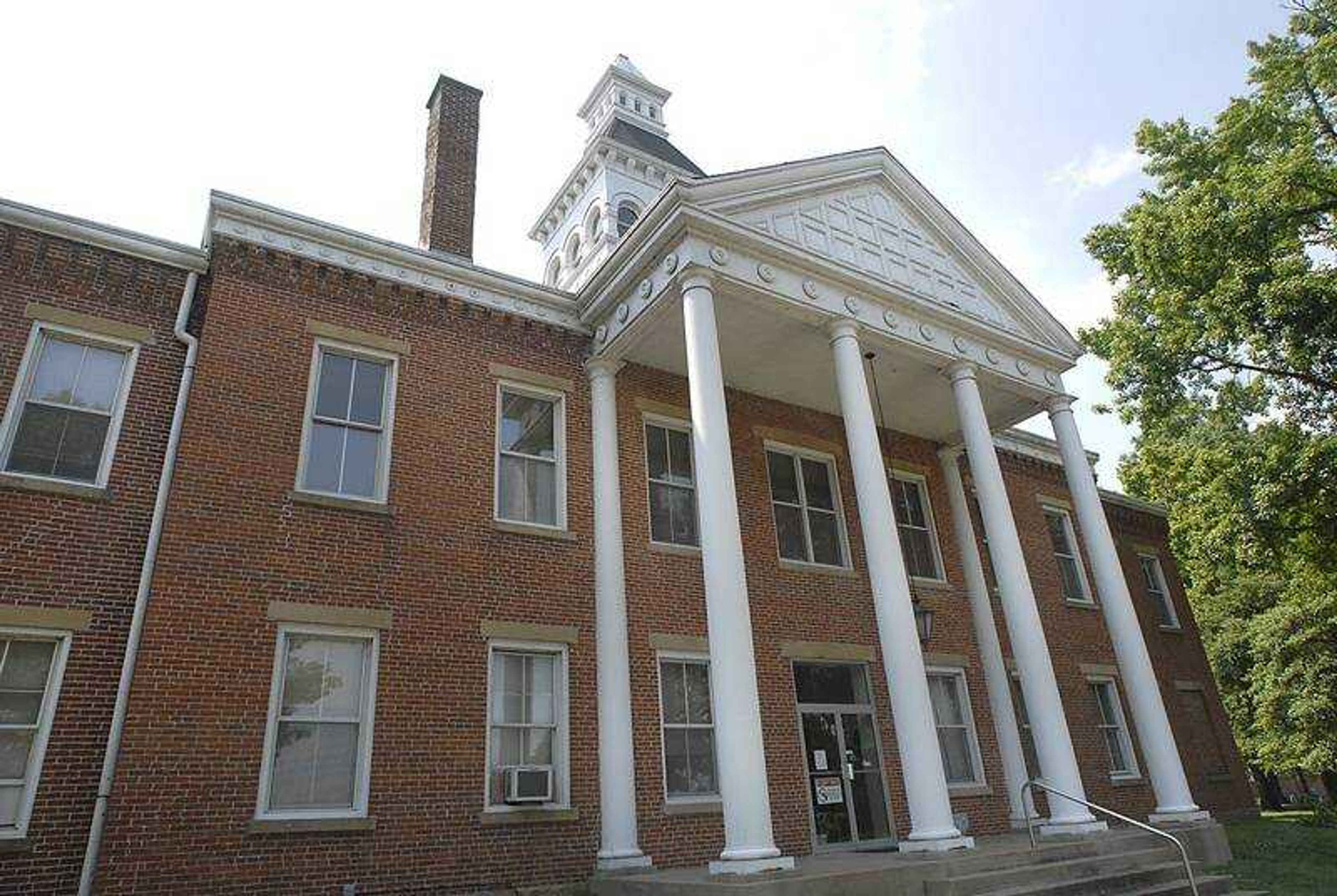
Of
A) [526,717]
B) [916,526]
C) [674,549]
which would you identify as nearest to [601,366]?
[674,549]

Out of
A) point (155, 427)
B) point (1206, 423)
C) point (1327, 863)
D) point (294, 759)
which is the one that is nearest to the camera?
point (294, 759)

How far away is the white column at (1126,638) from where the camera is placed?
1158 cm

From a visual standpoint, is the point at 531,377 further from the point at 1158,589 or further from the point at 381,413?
the point at 1158,589

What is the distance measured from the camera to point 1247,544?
1566 centimetres

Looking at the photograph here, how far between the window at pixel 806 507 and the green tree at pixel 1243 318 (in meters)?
7.81

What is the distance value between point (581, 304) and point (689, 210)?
2741 mm

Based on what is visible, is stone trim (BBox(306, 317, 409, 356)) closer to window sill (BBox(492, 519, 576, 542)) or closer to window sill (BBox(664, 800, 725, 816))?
window sill (BBox(492, 519, 576, 542))

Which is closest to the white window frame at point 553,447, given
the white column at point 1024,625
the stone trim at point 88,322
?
the stone trim at point 88,322

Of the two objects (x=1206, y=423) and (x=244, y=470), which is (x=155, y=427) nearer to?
(x=244, y=470)

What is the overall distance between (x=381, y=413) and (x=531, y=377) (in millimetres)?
2174

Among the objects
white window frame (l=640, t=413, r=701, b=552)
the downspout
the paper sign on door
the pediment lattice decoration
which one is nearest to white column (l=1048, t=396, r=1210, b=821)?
the pediment lattice decoration

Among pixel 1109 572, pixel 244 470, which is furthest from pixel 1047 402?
pixel 244 470

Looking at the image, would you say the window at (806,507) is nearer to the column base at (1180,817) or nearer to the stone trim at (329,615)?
the column base at (1180,817)

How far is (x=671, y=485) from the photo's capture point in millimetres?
12500
